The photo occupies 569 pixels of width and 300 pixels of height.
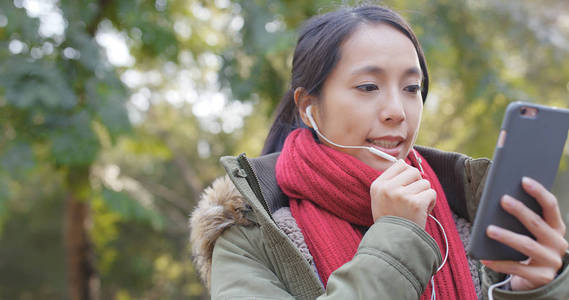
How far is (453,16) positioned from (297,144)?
185 inches

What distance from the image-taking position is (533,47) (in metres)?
5.96

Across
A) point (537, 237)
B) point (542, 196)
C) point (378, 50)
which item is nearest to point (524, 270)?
point (537, 237)

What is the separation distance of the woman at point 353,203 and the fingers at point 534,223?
0.04m

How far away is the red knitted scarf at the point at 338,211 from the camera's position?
59.5 inches

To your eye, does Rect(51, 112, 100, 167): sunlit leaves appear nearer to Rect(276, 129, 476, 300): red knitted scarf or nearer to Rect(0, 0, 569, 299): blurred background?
Rect(0, 0, 569, 299): blurred background

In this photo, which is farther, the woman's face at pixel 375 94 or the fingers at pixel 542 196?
the woman's face at pixel 375 94

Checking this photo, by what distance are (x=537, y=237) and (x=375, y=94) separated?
631 millimetres

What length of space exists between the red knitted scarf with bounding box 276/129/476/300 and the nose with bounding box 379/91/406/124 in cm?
17

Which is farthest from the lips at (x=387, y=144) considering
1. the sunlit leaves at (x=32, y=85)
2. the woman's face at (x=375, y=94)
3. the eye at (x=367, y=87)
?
the sunlit leaves at (x=32, y=85)

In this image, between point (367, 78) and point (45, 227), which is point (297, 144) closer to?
point (367, 78)

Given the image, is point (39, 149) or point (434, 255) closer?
point (434, 255)

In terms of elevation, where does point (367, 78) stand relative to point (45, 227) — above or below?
above

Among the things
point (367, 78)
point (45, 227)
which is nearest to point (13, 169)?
point (367, 78)

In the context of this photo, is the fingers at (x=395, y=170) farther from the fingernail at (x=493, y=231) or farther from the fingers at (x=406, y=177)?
the fingernail at (x=493, y=231)
